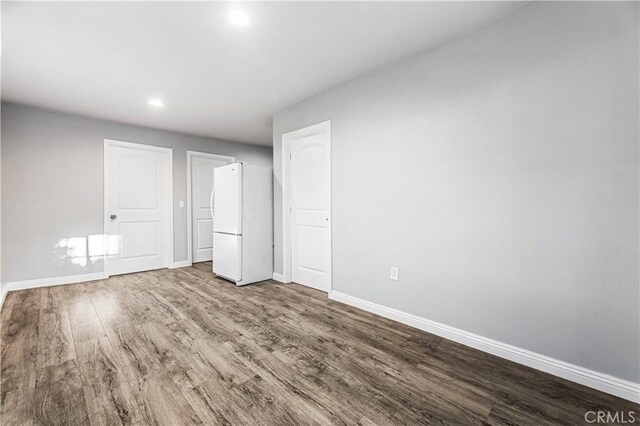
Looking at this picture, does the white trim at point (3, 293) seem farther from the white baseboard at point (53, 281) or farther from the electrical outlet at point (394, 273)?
the electrical outlet at point (394, 273)

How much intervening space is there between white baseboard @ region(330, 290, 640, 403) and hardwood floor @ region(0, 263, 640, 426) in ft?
0.19

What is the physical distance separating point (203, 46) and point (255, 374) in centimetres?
254

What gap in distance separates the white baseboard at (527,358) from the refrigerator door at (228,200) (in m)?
2.24

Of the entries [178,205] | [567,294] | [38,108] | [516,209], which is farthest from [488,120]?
[38,108]

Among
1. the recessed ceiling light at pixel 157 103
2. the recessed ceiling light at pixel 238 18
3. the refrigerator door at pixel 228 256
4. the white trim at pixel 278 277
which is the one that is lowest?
the white trim at pixel 278 277

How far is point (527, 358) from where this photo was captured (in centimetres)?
184

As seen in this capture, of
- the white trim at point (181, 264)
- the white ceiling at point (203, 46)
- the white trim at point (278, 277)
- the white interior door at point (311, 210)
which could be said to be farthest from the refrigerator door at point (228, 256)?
the white ceiling at point (203, 46)

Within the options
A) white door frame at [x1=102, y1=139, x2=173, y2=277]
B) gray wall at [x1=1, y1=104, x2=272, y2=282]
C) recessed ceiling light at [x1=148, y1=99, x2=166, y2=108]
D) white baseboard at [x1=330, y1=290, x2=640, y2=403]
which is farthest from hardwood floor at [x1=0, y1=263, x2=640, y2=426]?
recessed ceiling light at [x1=148, y1=99, x2=166, y2=108]

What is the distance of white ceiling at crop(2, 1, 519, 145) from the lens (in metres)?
1.90

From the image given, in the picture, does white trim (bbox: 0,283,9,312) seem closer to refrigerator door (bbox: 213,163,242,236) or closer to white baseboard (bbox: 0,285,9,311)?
white baseboard (bbox: 0,285,9,311)

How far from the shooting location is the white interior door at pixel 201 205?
17.1 ft

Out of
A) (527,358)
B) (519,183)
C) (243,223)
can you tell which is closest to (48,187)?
(243,223)

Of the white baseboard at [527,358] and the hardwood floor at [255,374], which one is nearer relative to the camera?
the hardwood floor at [255,374]

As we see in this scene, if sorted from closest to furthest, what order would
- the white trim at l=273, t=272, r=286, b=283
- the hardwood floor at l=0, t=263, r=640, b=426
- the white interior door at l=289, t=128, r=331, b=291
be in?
1. the hardwood floor at l=0, t=263, r=640, b=426
2. the white interior door at l=289, t=128, r=331, b=291
3. the white trim at l=273, t=272, r=286, b=283
